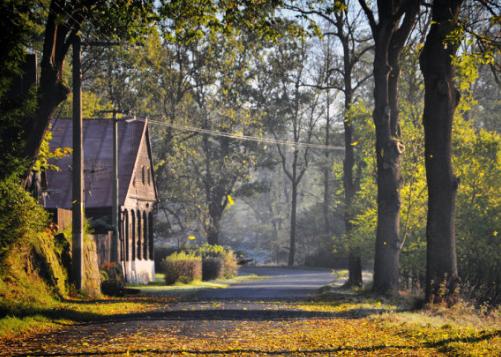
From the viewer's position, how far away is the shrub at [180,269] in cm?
4291

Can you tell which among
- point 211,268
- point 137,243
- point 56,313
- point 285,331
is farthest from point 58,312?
point 211,268

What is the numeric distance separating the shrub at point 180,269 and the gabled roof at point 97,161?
3.89 meters

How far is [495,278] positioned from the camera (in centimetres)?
3344

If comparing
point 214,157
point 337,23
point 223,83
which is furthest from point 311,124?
point 337,23

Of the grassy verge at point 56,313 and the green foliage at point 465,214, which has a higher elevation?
the green foliage at point 465,214

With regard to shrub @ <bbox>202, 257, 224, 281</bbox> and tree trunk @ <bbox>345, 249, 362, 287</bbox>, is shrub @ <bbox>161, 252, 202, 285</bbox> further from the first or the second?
tree trunk @ <bbox>345, 249, 362, 287</bbox>

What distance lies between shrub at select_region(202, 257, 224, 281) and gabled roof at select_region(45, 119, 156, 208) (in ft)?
27.3

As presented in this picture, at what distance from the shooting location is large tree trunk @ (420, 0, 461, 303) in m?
22.0

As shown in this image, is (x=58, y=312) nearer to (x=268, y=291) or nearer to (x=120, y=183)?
(x=268, y=291)

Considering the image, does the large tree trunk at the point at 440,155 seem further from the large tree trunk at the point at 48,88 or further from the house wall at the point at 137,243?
the house wall at the point at 137,243

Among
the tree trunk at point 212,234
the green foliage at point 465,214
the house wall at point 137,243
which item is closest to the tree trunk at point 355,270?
the green foliage at point 465,214

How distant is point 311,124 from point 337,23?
39993 mm

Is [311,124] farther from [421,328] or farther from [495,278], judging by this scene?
[421,328]

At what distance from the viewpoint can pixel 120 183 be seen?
43.7m
